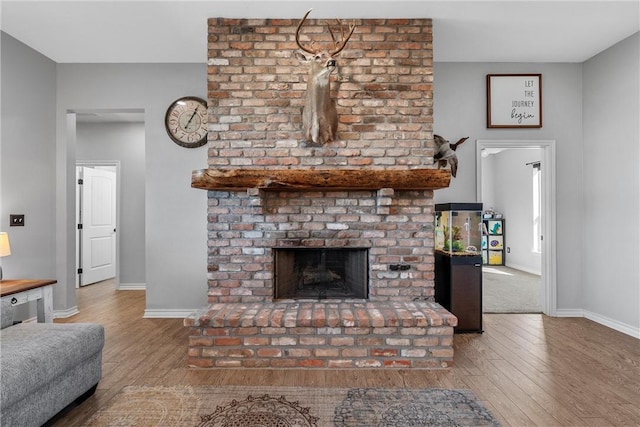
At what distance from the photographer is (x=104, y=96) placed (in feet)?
12.3

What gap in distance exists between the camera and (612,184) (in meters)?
3.41

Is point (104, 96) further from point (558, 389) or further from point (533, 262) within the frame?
point (533, 262)

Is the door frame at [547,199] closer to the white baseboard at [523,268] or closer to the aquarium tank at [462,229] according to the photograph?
the aquarium tank at [462,229]

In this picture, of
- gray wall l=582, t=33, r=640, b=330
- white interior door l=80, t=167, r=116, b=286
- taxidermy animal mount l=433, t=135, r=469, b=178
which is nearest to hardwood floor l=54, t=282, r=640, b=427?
gray wall l=582, t=33, r=640, b=330

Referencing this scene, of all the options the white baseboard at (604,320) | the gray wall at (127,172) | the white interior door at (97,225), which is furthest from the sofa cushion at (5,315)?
the white baseboard at (604,320)

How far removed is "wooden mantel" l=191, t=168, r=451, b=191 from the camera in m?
2.58

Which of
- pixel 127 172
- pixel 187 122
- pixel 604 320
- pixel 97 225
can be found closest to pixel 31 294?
pixel 187 122

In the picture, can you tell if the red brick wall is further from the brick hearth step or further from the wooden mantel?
the brick hearth step

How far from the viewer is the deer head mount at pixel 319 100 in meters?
2.69

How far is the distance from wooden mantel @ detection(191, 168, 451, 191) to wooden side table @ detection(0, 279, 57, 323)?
148cm

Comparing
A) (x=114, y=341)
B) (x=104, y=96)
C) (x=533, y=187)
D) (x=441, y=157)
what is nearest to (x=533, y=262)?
(x=533, y=187)

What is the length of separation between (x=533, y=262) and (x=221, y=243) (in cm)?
578

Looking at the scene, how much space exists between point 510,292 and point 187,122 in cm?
462

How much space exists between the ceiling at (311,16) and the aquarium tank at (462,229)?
1572mm
